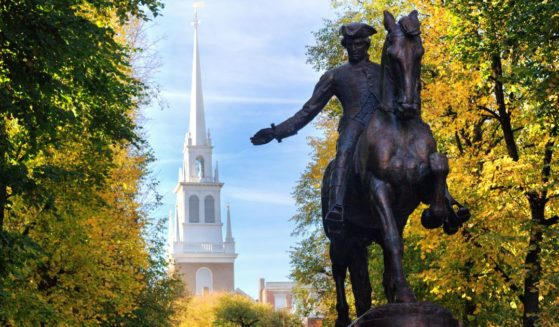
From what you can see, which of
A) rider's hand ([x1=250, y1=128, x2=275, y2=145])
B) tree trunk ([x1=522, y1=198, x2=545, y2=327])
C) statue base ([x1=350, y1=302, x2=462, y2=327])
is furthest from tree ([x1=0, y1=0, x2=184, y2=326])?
statue base ([x1=350, y1=302, x2=462, y2=327])

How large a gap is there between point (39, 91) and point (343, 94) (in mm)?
9740

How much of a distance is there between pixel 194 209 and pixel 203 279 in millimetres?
12165

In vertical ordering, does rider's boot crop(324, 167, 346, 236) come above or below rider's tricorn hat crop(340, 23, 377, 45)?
below

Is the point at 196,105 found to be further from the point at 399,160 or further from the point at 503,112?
the point at 399,160

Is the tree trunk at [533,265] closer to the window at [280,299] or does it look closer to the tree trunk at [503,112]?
the tree trunk at [503,112]

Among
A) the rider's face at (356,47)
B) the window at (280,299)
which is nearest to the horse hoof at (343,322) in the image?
the rider's face at (356,47)

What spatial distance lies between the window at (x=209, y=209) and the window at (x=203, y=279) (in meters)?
9.52

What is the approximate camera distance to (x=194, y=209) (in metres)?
165

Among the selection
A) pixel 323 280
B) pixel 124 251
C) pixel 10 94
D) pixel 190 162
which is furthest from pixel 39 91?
pixel 190 162

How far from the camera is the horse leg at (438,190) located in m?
9.88

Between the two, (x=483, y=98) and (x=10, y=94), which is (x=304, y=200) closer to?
(x=483, y=98)

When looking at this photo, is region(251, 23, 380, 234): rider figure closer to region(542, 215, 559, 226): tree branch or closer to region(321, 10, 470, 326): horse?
region(321, 10, 470, 326): horse

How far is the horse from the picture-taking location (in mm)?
9883

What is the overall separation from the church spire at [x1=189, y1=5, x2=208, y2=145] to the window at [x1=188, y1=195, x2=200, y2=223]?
29.4 feet
